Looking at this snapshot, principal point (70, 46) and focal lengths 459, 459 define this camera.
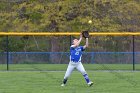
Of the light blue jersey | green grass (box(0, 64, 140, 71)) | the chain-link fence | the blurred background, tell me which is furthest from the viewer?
the blurred background

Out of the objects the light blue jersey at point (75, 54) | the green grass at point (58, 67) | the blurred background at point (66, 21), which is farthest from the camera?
the blurred background at point (66, 21)

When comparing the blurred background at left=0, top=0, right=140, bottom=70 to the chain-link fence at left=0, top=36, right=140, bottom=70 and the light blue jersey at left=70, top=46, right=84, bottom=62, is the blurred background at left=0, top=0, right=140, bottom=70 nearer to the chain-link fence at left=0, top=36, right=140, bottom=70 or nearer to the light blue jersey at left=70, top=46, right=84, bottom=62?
the chain-link fence at left=0, top=36, right=140, bottom=70

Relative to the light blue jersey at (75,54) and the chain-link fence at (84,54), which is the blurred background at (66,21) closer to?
the chain-link fence at (84,54)

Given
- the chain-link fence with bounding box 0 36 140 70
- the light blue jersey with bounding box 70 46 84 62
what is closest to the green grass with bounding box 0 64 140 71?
the chain-link fence with bounding box 0 36 140 70

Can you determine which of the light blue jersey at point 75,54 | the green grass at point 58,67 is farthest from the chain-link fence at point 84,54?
the light blue jersey at point 75,54

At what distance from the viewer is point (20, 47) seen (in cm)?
3572

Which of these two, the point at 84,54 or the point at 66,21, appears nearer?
the point at 84,54

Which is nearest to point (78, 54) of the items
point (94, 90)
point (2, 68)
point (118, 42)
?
point (94, 90)

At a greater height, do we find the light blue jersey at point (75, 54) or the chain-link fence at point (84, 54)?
the light blue jersey at point (75, 54)

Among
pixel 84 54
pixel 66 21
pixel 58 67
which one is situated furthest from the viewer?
pixel 66 21

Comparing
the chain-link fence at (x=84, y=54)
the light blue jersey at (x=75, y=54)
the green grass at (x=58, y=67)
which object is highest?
the light blue jersey at (x=75, y=54)

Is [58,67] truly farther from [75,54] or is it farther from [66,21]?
[75,54]

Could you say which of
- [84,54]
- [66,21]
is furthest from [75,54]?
[66,21]

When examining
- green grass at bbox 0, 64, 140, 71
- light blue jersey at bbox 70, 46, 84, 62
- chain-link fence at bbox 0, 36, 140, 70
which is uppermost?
light blue jersey at bbox 70, 46, 84, 62
